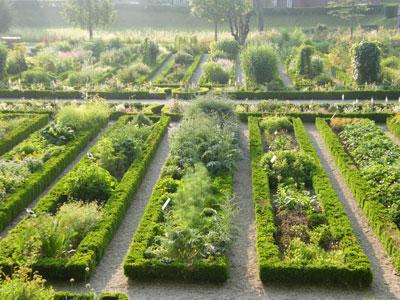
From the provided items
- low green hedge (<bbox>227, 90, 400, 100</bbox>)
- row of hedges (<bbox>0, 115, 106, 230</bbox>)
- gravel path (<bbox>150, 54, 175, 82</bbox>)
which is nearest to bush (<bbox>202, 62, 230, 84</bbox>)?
low green hedge (<bbox>227, 90, 400, 100</bbox>)

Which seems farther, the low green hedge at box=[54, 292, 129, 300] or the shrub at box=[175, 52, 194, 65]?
the shrub at box=[175, 52, 194, 65]

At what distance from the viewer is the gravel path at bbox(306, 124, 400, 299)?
8.12 meters

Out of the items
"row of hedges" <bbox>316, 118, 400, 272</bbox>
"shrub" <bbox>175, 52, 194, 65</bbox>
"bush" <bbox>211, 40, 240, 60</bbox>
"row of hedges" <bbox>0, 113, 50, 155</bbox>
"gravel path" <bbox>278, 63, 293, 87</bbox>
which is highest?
"bush" <bbox>211, 40, 240, 60</bbox>

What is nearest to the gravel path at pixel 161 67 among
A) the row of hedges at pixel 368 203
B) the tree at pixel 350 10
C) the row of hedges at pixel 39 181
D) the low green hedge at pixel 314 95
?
the low green hedge at pixel 314 95

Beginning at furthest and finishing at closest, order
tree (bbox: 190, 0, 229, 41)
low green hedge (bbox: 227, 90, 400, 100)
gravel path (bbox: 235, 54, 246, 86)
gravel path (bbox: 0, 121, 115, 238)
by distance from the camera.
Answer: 1. tree (bbox: 190, 0, 229, 41)
2. gravel path (bbox: 235, 54, 246, 86)
3. low green hedge (bbox: 227, 90, 400, 100)
4. gravel path (bbox: 0, 121, 115, 238)

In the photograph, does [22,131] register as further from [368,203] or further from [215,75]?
[215,75]

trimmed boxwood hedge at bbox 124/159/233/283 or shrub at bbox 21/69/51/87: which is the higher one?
shrub at bbox 21/69/51/87

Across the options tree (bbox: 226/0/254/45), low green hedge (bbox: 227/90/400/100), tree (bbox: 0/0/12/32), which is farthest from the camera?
tree (bbox: 0/0/12/32)

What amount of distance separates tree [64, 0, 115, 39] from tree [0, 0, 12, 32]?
5.72 m

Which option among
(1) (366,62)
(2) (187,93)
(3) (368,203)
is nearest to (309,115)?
(2) (187,93)

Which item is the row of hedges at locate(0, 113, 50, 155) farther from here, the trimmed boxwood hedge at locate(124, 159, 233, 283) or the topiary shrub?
the topiary shrub

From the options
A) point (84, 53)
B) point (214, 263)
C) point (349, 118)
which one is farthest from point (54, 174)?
point (84, 53)

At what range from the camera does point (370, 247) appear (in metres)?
9.35

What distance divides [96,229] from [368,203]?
5201mm
